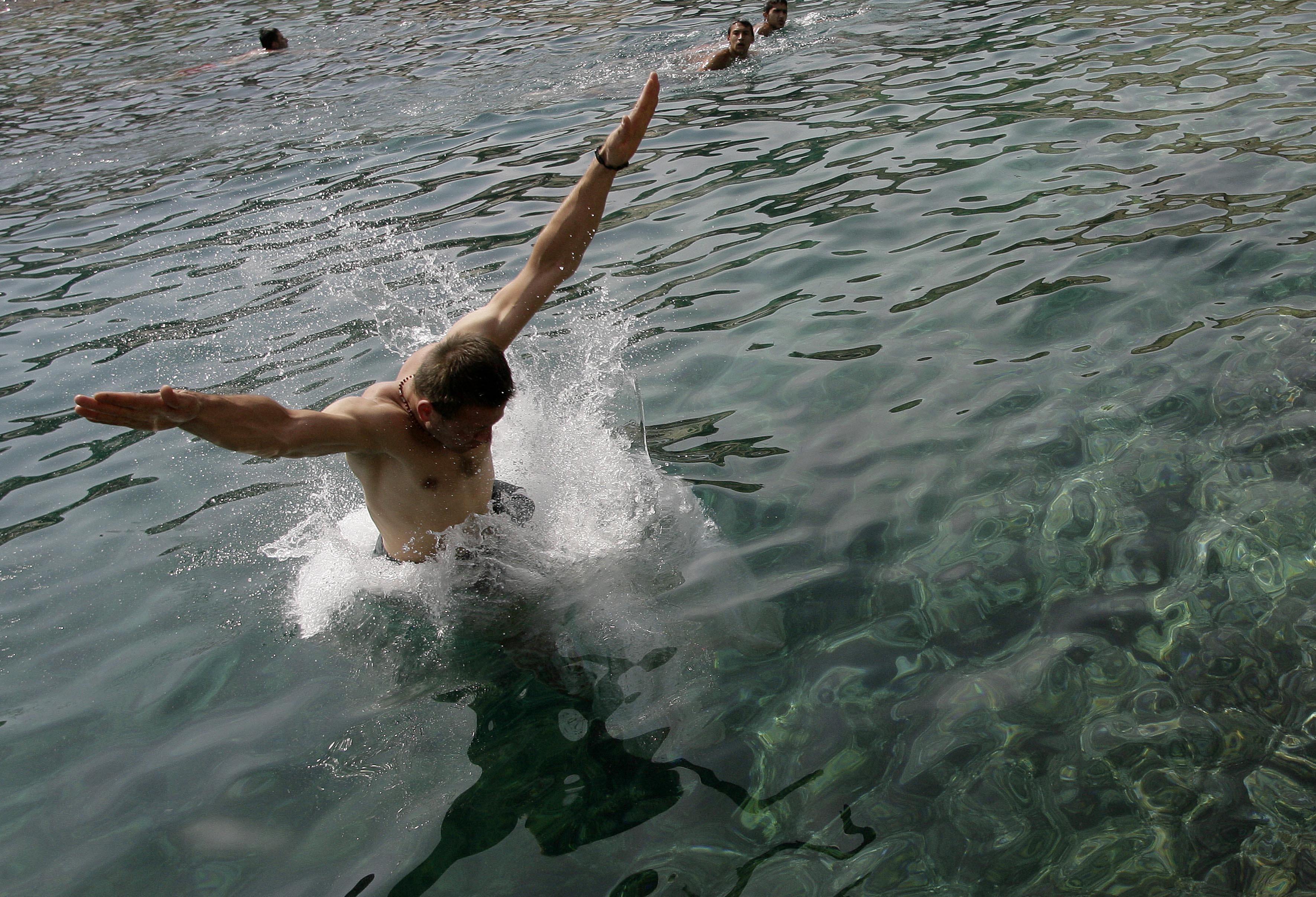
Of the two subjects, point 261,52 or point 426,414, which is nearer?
point 426,414

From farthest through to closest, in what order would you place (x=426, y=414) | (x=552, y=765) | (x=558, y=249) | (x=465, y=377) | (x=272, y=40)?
(x=272, y=40)
(x=558, y=249)
(x=426, y=414)
(x=465, y=377)
(x=552, y=765)

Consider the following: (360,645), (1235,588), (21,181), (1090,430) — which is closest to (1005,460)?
(1090,430)

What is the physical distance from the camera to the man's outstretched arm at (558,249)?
16.2ft

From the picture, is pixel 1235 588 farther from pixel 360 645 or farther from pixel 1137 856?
pixel 360 645

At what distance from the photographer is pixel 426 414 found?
421 cm

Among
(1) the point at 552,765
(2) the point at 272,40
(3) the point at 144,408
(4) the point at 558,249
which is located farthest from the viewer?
(2) the point at 272,40

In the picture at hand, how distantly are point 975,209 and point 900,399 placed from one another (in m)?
2.67

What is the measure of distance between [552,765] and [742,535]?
1508 mm

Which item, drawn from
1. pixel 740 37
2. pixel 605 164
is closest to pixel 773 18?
pixel 740 37

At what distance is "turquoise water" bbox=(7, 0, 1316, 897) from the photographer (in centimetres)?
333

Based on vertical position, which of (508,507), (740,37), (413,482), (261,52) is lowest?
(508,507)

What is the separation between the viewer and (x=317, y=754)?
3852 mm

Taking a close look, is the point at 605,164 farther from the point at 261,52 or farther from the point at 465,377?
the point at 261,52

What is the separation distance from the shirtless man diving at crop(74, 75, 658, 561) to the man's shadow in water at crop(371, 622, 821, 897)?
77cm
